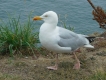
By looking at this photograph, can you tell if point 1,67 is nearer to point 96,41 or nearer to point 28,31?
point 28,31

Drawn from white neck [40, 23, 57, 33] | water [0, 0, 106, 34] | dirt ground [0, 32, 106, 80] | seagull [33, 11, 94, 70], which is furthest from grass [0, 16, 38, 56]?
water [0, 0, 106, 34]

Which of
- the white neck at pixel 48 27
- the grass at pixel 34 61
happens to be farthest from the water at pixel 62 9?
the white neck at pixel 48 27

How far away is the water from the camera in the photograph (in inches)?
561

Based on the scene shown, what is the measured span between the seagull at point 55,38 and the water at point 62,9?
6.75 m

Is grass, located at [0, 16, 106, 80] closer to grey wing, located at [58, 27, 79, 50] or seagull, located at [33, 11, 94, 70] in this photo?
seagull, located at [33, 11, 94, 70]

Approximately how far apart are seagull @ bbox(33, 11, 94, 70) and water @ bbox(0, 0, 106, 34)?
6755 mm

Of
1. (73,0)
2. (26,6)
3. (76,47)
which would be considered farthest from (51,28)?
(73,0)

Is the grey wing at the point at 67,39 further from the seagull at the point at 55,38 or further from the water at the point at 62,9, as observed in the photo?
the water at the point at 62,9

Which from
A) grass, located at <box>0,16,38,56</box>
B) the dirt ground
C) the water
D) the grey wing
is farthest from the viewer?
the water

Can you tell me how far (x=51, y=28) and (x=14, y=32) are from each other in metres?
1.67

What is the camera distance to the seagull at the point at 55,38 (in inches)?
259

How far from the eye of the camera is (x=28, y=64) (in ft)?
23.4

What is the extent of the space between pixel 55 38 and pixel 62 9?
9000mm

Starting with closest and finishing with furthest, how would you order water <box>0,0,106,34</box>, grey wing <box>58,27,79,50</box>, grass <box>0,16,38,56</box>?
grey wing <box>58,27,79,50</box> → grass <box>0,16,38,56</box> → water <box>0,0,106,34</box>
